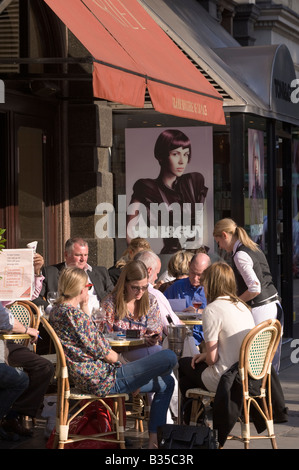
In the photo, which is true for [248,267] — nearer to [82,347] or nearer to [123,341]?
[123,341]

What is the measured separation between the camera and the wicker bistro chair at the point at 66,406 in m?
7.34

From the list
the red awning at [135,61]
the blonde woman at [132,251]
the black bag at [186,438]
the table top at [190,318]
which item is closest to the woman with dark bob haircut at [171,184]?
the red awning at [135,61]

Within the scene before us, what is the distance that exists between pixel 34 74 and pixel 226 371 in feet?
15.8

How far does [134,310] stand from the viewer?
27.8 feet

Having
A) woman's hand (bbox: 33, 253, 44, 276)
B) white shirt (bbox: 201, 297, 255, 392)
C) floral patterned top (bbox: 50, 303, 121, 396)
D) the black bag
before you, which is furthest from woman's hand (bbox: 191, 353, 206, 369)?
woman's hand (bbox: 33, 253, 44, 276)

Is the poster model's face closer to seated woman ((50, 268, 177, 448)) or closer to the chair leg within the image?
seated woman ((50, 268, 177, 448))

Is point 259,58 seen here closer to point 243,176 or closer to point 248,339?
point 243,176

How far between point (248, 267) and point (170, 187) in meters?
3.12

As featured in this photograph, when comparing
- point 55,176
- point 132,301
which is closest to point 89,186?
point 55,176

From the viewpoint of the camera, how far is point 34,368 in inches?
335

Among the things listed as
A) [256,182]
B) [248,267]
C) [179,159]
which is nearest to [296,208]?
[256,182]

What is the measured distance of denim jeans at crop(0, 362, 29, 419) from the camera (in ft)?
25.6

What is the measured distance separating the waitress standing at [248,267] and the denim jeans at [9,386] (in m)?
2.86

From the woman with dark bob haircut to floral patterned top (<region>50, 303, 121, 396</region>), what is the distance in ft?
18.2
